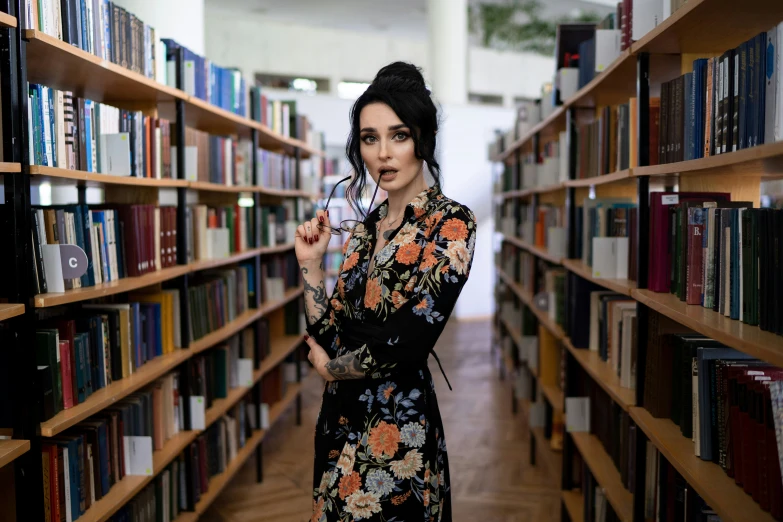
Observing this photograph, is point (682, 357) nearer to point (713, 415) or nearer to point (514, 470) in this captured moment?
point (713, 415)

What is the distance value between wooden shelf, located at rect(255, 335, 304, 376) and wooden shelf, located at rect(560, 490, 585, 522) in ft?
5.90

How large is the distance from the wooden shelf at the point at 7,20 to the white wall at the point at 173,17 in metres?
2.36

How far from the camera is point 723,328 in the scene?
1.41 metres

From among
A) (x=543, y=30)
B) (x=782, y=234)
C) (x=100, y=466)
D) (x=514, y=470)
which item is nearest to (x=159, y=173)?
(x=100, y=466)

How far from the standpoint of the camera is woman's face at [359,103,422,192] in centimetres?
160

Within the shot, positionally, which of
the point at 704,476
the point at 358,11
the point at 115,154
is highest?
the point at 358,11

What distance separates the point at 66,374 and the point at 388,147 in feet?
3.99

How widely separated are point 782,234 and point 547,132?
2971mm

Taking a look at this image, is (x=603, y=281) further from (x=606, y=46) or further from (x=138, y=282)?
(x=138, y=282)

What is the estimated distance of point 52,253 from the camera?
75.5 inches

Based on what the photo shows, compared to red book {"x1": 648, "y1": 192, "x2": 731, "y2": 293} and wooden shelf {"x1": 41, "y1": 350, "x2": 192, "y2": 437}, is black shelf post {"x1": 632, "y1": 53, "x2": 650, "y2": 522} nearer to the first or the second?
red book {"x1": 648, "y1": 192, "x2": 731, "y2": 293}

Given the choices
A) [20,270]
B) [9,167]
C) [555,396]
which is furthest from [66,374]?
[555,396]

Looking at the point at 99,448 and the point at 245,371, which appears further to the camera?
the point at 245,371

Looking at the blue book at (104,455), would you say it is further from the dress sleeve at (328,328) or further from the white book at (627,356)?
the white book at (627,356)
